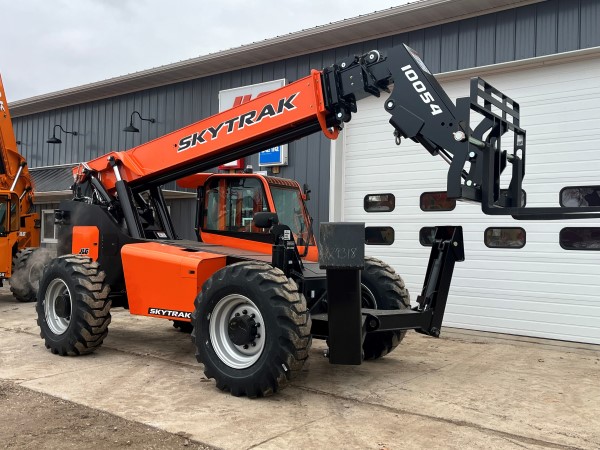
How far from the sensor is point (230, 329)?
5.85 meters

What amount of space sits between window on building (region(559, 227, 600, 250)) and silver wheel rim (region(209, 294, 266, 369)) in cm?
553

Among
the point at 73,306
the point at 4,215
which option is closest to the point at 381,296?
the point at 73,306

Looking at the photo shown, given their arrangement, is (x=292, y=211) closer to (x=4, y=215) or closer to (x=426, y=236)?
(x=426, y=236)

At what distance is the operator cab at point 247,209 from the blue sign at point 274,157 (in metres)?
4.12

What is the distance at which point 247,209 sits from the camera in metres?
7.47

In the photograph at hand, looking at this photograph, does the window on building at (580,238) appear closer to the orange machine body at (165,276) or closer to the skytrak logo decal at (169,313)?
the orange machine body at (165,276)

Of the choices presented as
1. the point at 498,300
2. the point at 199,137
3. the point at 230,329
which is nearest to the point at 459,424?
the point at 230,329

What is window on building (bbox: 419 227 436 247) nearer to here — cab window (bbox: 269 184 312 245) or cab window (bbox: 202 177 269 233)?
cab window (bbox: 269 184 312 245)

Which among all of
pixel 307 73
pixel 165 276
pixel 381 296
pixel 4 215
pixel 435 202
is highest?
pixel 307 73

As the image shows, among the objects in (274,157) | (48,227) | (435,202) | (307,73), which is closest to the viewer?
(435,202)

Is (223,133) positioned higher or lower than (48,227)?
higher

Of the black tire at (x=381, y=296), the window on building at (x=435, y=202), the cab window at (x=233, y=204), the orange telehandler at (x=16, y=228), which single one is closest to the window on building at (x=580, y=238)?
the window on building at (x=435, y=202)

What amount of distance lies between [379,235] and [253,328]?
564 cm

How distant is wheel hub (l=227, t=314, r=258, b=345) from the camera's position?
18.8ft
